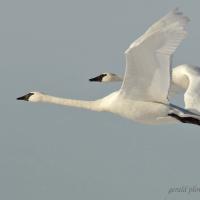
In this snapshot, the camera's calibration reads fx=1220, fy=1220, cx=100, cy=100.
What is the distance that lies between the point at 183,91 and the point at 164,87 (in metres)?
6.61

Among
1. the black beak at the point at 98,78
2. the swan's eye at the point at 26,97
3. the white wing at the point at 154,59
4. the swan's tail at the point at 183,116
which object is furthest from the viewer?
the black beak at the point at 98,78

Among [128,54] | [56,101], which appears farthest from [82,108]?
[128,54]

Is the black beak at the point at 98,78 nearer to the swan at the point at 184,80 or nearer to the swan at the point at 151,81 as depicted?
the swan at the point at 184,80

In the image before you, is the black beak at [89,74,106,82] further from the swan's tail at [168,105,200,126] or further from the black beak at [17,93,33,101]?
the swan's tail at [168,105,200,126]

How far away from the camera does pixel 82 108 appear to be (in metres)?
29.8

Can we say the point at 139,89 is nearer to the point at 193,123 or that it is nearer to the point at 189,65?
the point at 193,123

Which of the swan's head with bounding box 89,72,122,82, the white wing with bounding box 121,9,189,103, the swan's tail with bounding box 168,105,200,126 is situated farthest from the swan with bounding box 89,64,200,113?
the white wing with bounding box 121,9,189,103

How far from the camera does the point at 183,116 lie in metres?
28.3

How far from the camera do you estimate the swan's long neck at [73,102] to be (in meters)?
29.1

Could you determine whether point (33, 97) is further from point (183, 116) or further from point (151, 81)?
point (183, 116)

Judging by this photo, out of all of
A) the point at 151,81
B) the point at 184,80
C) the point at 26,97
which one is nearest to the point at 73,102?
the point at 26,97

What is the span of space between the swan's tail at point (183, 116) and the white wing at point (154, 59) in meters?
0.38

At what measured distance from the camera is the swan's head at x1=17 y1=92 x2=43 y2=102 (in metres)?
31.5

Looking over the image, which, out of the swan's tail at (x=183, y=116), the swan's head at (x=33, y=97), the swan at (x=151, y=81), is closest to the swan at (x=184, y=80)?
the swan's tail at (x=183, y=116)
